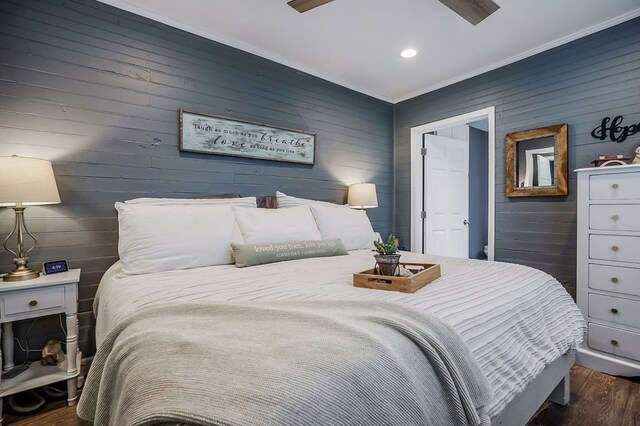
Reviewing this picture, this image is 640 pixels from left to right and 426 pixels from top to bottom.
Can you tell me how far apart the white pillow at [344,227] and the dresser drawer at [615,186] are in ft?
5.44

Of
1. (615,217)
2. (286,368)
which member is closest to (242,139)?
(286,368)

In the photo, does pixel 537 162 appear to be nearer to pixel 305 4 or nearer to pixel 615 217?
pixel 615 217

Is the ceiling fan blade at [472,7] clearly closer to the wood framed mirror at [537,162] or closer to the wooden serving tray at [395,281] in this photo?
the wood framed mirror at [537,162]

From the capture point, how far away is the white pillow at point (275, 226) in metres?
2.12

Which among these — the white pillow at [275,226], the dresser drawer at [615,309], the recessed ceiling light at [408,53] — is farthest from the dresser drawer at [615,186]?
the white pillow at [275,226]

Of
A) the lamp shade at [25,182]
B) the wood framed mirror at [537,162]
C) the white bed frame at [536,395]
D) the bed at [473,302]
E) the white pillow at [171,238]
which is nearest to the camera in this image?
the bed at [473,302]

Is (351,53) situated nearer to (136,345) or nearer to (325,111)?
(325,111)

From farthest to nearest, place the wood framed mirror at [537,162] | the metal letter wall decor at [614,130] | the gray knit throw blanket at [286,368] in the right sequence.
Result: the wood framed mirror at [537,162] → the metal letter wall decor at [614,130] → the gray knit throw blanket at [286,368]

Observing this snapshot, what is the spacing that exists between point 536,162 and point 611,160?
→ 642 mm

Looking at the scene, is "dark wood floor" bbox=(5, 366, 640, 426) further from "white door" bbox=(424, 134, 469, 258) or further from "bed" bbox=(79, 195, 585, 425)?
"white door" bbox=(424, 134, 469, 258)

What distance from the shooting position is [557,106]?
2729 mm

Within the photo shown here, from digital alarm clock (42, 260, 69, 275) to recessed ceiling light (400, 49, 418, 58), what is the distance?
310cm

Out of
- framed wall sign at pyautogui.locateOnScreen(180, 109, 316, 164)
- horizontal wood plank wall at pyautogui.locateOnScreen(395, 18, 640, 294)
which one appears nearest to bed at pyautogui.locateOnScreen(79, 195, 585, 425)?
framed wall sign at pyautogui.locateOnScreen(180, 109, 316, 164)

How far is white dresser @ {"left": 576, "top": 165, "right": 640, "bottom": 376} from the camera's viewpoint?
2.07 metres
